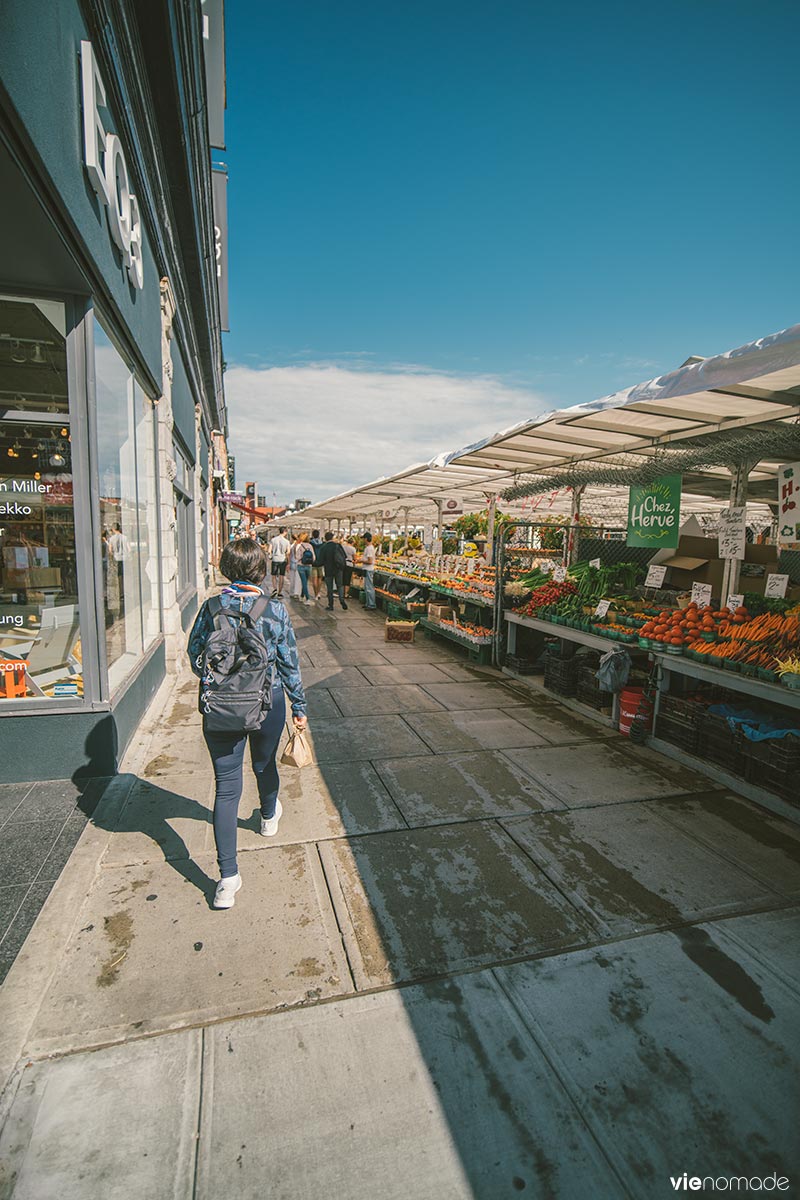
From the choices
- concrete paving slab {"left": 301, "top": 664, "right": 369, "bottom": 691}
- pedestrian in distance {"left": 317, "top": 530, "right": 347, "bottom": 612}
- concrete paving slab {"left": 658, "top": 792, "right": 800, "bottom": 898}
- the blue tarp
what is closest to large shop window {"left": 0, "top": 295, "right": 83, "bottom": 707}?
concrete paving slab {"left": 301, "top": 664, "right": 369, "bottom": 691}

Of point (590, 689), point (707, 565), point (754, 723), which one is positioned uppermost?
point (707, 565)

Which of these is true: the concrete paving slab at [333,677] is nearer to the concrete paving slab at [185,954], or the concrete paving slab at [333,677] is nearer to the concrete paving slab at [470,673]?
the concrete paving slab at [470,673]

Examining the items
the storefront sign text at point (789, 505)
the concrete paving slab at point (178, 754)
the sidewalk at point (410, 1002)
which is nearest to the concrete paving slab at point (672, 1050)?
the sidewalk at point (410, 1002)

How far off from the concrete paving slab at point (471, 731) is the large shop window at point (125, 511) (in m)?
2.93

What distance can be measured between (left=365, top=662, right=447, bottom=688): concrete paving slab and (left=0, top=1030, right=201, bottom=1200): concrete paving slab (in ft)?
18.6

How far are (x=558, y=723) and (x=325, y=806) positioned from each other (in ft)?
10.4

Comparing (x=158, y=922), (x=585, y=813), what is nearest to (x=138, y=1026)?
(x=158, y=922)

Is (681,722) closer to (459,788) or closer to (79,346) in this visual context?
(459,788)

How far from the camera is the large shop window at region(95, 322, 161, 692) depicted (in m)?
4.97

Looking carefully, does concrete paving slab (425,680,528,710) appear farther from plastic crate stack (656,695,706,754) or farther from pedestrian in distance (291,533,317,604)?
pedestrian in distance (291,533,317,604)

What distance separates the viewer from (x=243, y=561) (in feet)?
10.3

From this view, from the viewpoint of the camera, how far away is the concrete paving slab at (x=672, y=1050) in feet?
6.28
